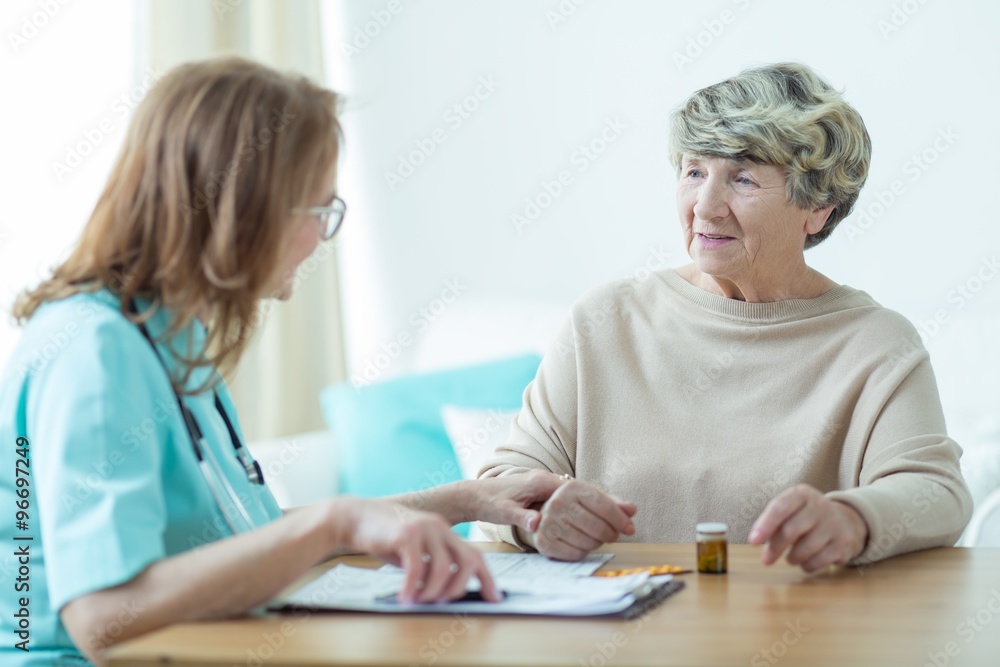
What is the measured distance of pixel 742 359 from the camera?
6.12 ft

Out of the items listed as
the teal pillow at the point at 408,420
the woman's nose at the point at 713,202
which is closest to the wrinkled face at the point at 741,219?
the woman's nose at the point at 713,202

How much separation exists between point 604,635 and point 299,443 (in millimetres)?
2128

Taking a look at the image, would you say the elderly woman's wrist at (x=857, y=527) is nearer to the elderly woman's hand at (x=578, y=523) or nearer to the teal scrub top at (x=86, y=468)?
the elderly woman's hand at (x=578, y=523)

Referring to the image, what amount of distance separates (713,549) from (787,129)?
0.82 metres

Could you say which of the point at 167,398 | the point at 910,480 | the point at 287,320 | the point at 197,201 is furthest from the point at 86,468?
the point at 287,320

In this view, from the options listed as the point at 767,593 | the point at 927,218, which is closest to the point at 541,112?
the point at 927,218

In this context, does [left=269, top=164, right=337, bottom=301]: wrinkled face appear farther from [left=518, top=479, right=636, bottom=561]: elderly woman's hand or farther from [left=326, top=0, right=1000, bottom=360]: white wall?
[left=326, top=0, right=1000, bottom=360]: white wall

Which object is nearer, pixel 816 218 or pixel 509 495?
pixel 509 495

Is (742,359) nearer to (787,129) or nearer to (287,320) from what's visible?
(787,129)

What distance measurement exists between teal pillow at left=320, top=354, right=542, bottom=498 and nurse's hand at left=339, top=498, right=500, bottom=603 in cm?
184

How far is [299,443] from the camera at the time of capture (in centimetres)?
303

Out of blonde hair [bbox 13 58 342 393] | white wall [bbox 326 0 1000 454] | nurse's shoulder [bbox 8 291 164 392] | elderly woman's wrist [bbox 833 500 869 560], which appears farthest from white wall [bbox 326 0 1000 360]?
nurse's shoulder [bbox 8 291 164 392]

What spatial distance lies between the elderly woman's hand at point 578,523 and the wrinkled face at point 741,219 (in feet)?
2.00

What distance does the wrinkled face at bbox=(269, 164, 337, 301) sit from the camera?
121 cm
